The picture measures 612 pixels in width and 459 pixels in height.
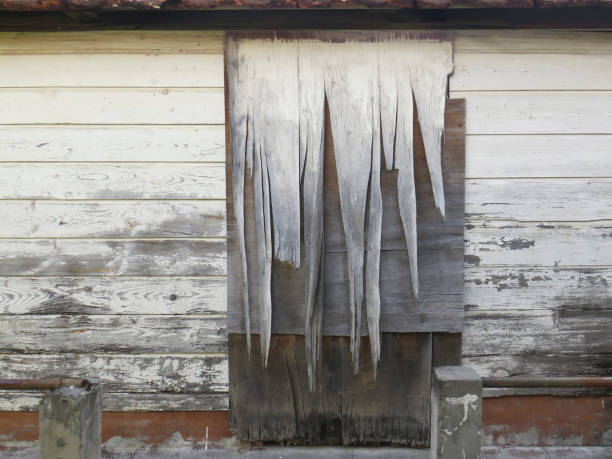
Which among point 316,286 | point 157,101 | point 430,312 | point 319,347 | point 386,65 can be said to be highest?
point 386,65

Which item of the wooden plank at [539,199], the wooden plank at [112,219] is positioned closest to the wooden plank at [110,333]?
the wooden plank at [112,219]

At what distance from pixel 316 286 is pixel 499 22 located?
177 centimetres

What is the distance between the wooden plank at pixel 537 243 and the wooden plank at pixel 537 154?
30 centimetres

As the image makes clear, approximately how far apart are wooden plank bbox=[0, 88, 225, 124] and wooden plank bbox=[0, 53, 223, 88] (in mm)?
38

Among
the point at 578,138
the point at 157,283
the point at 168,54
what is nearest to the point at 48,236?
the point at 157,283

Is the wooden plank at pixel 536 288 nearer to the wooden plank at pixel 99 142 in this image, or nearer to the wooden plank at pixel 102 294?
the wooden plank at pixel 102 294

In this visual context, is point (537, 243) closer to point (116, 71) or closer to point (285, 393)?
point (285, 393)

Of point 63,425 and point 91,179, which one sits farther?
point 91,179

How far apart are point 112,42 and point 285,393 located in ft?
7.43

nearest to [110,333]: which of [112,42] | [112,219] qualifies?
[112,219]

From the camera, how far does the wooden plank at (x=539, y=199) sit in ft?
8.80

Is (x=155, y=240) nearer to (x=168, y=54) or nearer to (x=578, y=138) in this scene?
(x=168, y=54)

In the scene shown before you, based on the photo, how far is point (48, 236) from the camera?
8.83 ft

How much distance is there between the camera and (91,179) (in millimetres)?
2670
